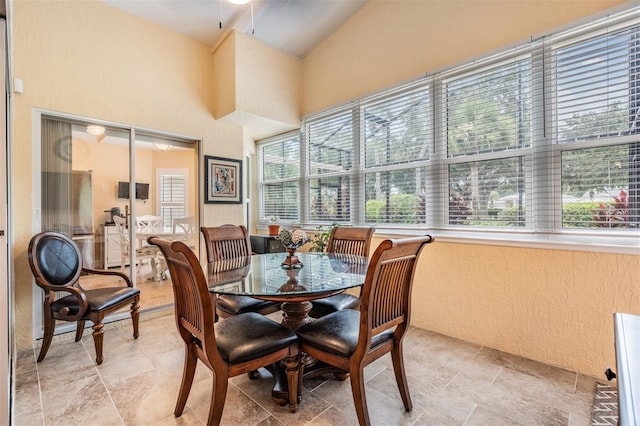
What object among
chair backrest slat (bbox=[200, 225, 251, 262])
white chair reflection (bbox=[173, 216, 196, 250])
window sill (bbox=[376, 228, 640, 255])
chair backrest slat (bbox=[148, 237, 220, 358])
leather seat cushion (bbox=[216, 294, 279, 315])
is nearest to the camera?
chair backrest slat (bbox=[148, 237, 220, 358])

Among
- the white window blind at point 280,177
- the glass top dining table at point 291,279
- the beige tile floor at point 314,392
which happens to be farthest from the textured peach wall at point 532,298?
the white window blind at point 280,177

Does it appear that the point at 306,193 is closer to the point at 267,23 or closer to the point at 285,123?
Answer: the point at 285,123

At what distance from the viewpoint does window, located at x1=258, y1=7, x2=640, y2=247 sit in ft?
6.75

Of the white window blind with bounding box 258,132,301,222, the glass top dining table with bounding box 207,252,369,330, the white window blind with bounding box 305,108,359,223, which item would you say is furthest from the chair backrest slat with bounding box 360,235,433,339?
the white window blind with bounding box 258,132,301,222

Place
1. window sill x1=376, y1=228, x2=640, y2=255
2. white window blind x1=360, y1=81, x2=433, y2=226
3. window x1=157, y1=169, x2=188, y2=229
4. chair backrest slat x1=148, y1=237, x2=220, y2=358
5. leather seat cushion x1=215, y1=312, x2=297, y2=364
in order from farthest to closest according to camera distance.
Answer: window x1=157, y1=169, x2=188, y2=229 → white window blind x1=360, y1=81, x2=433, y2=226 → window sill x1=376, y1=228, x2=640, y2=255 → leather seat cushion x1=215, y1=312, x2=297, y2=364 → chair backrest slat x1=148, y1=237, x2=220, y2=358

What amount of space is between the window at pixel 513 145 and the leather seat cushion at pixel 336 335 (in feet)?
5.20

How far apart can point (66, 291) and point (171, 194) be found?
1.60m

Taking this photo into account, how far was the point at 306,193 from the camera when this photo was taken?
14.3 ft

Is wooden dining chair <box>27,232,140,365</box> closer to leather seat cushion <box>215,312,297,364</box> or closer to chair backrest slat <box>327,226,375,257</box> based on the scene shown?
leather seat cushion <box>215,312,297,364</box>

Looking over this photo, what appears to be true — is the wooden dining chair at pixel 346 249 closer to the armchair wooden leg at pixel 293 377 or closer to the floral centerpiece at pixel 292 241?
the floral centerpiece at pixel 292 241

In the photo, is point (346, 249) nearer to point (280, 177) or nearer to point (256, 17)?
point (280, 177)

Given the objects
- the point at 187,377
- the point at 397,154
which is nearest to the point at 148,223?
the point at 187,377

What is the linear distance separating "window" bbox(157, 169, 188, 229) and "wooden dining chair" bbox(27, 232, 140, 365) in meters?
1.00

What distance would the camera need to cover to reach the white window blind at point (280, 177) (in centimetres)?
452
